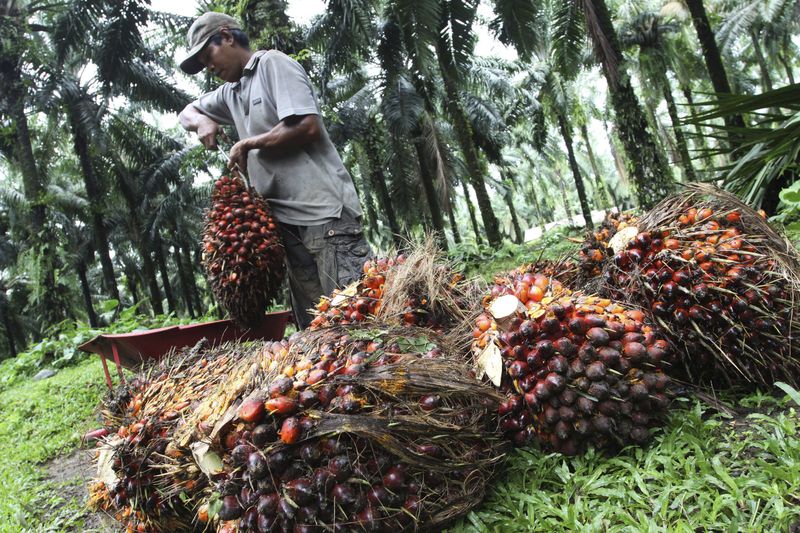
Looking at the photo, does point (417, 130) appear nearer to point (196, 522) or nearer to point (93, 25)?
point (93, 25)

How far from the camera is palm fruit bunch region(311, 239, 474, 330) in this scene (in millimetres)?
1758

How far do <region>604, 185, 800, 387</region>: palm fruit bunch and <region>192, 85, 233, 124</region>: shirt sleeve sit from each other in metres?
2.38

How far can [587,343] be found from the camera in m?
1.30

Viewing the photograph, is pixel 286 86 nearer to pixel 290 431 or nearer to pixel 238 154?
pixel 238 154

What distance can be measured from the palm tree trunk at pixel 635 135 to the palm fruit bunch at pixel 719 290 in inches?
175

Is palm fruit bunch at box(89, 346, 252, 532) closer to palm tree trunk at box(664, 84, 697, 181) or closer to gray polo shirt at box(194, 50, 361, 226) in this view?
gray polo shirt at box(194, 50, 361, 226)

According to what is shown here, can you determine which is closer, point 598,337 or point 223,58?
point 598,337

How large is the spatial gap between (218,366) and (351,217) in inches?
47.8

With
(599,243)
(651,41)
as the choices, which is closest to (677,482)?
(599,243)

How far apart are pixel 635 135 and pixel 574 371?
17.8 ft

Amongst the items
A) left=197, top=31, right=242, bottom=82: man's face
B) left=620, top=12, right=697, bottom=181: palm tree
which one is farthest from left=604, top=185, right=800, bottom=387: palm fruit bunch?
left=620, top=12, right=697, bottom=181: palm tree

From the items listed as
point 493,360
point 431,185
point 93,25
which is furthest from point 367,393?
point 93,25

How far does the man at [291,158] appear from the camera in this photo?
2.52m

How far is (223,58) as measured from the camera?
2.72 m
